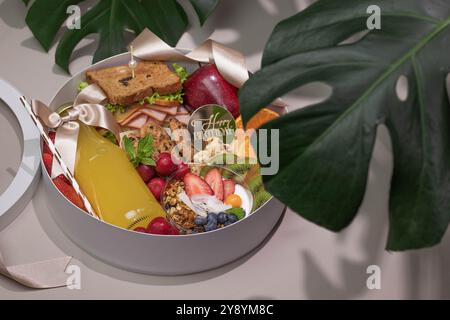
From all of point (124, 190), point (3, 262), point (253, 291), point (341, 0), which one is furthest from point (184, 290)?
point (341, 0)

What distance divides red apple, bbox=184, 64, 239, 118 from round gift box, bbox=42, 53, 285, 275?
0.36 meters

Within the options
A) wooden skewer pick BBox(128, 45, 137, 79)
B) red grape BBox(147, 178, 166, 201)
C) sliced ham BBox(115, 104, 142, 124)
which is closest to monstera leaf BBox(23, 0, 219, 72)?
wooden skewer pick BBox(128, 45, 137, 79)

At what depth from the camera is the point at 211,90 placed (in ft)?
6.37

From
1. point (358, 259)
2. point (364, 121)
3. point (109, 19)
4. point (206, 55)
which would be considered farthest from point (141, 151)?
point (364, 121)

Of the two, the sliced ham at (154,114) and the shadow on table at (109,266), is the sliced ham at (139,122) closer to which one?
the sliced ham at (154,114)

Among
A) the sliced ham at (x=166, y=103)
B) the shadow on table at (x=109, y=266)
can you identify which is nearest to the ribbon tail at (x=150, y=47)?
the sliced ham at (x=166, y=103)

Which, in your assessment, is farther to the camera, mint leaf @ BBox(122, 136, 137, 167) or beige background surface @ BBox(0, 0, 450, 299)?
mint leaf @ BBox(122, 136, 137, 167)

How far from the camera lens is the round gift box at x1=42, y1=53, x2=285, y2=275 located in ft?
5.29

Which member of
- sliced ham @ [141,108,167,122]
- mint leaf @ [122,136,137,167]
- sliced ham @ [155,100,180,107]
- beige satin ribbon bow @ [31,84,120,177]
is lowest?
mint leaf @ [122,136,137,167]

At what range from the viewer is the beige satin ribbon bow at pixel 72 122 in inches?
71.1

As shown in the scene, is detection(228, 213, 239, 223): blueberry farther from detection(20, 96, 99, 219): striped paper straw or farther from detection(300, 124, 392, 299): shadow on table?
detection(20, 96, 99, 219): striped paper straw

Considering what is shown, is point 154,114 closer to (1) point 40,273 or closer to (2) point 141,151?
(2) point 141,151

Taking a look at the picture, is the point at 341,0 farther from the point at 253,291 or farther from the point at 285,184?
the point at 253,291

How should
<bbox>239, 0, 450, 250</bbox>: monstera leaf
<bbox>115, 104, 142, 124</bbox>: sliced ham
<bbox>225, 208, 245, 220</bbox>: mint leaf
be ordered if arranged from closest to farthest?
<bbox>239, 0, 450, 250</bbox>: monstera leaf
<bbox>225, 208, 245, 220</bbox>: mint leaf
<bbox>115, 104, 142, 124</bbox>: sliced ham
